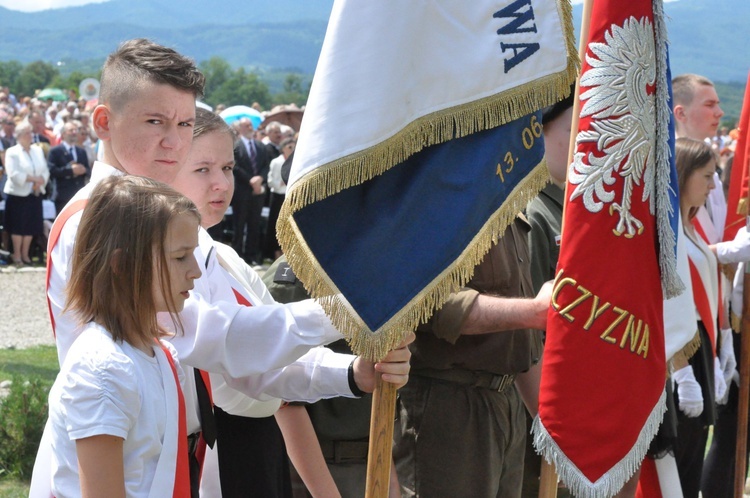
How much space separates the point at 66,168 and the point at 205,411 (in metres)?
14.0

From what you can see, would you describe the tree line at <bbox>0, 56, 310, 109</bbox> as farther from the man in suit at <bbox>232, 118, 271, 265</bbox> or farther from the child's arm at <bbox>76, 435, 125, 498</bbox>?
the child's arm at <bbox>76, 435, 125, 498</bbox>

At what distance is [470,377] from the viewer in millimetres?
3562

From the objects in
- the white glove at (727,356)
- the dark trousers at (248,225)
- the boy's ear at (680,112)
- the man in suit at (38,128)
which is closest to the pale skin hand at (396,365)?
the white glove at (727,356)

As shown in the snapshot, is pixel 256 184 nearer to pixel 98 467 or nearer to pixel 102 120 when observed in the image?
pixel 102 120

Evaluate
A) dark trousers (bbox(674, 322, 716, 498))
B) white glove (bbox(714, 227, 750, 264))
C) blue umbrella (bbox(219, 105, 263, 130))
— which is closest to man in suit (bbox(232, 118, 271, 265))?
blue umbrella (bbox(219, 105, 263, 130))

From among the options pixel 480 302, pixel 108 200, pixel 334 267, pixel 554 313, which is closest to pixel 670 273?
pixel 554 313

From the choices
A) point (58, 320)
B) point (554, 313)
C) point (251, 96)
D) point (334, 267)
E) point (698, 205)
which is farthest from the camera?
point (251, 96)

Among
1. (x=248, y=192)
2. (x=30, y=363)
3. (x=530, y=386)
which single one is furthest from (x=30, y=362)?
(x=248, y=192)

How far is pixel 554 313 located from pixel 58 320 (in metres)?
1.58

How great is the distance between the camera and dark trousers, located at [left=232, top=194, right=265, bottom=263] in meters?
16.6

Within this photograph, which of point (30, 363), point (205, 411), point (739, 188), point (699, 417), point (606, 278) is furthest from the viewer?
point (30, 363)

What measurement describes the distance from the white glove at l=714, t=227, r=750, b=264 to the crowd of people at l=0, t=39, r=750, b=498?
1.43m

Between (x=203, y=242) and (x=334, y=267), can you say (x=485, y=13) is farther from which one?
(x=203, y=242)

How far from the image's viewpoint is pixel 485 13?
283 cm
